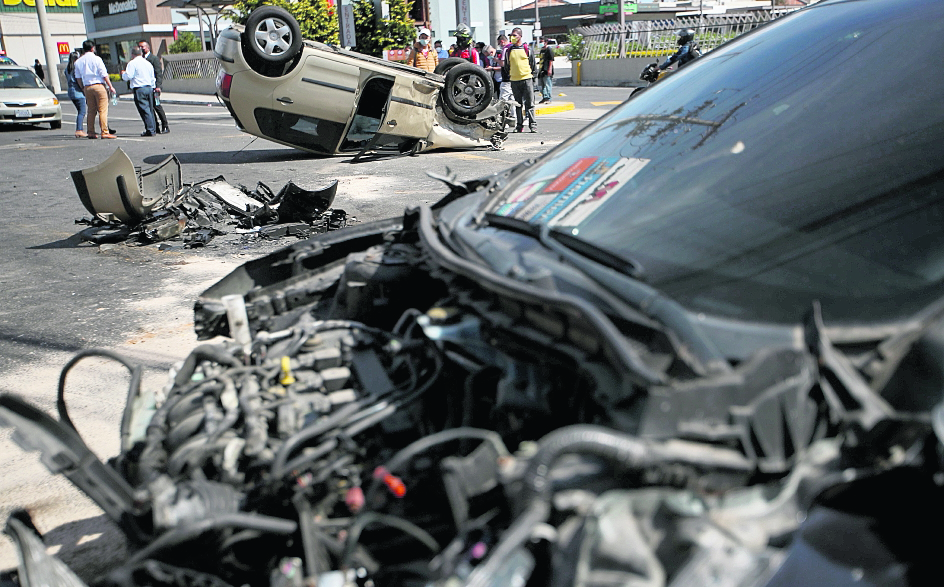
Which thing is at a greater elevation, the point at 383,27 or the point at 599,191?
the point at 383,27

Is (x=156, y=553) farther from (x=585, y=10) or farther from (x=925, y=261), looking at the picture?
(x=585, y=10)

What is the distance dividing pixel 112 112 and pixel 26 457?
70.1 feet

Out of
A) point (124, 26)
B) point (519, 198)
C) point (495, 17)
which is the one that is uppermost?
point (124, 26)

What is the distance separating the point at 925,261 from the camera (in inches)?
71.3

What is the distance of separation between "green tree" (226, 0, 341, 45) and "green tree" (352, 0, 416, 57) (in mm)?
1525

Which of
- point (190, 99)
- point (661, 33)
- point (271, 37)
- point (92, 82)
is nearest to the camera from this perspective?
point (271, 37)

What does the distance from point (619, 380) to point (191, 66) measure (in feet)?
106

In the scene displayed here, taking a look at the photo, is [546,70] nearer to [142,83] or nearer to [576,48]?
[142,83]

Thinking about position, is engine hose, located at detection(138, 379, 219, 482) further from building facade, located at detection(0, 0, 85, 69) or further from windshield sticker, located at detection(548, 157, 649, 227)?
building facade, located at detection(0, 0, 85, 69)

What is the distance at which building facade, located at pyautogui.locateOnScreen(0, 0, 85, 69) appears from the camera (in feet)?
162

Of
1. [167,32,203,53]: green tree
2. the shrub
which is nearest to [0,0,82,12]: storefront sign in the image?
[167,32,203,53]: green tree

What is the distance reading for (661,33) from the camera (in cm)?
2425

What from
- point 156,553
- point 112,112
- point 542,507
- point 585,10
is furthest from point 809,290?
point 585,10

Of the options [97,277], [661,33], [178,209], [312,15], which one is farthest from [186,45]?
[97,277]
